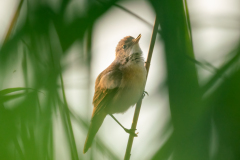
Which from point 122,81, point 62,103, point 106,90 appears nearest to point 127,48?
point 122,81

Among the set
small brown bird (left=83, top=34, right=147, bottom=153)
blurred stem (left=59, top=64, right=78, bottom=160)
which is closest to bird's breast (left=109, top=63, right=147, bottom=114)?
small brown bird (left=83, top=34, right=147, bottom=153)

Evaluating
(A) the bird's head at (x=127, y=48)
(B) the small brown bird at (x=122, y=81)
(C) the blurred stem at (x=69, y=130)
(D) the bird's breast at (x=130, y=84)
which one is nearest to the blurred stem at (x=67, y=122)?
(C) the blurred stem at (x=69, y=130)

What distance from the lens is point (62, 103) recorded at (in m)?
0.25

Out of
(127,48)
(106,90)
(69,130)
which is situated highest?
(127,48)

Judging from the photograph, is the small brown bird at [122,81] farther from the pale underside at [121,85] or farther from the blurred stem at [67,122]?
the blurred stem at [67,122]

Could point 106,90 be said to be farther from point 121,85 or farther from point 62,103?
point 62,103

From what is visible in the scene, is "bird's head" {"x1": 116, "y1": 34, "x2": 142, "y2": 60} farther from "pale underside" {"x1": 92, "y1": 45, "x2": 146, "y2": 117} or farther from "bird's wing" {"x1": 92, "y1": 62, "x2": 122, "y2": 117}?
"bird's wing" {"x1": 92, "y1": 62, "x2": 122, "y2": 117}

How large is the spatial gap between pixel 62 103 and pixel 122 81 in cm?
75

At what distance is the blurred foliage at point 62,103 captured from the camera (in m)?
0.20

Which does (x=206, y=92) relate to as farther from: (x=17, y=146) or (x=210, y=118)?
(x=17, y=146)

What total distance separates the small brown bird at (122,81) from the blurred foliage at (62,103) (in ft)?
1.78

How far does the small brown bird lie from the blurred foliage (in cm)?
54

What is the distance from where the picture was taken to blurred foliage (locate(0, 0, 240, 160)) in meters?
0.20

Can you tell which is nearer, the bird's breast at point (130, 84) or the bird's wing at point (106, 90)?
the bird's wing at point (106, 90)
